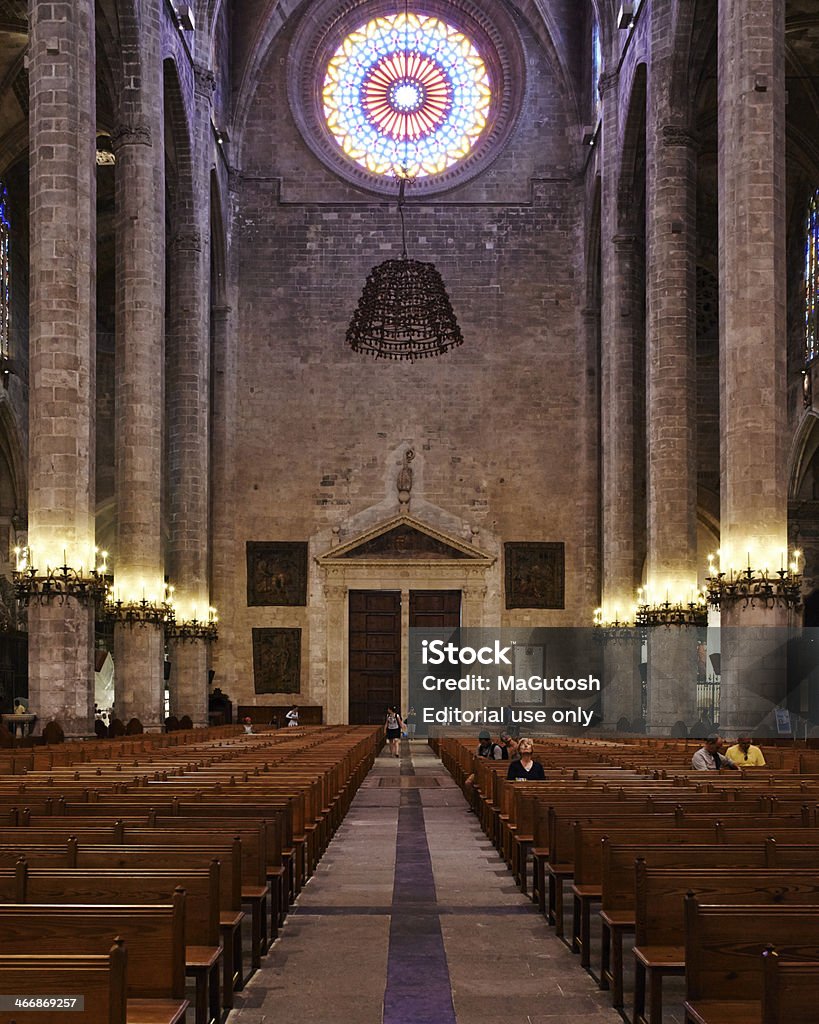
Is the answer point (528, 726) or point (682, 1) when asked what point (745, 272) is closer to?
point (682, 1)

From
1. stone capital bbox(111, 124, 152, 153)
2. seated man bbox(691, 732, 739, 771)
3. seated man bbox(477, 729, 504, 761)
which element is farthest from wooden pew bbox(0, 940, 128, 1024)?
stone capital bbox(111, 124, 152, 153)

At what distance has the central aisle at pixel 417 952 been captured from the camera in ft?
22.1

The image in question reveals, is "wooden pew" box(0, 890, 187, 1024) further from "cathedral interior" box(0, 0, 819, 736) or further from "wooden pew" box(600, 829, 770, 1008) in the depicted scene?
"cathedral interior" box(0, 0, 819, 736)

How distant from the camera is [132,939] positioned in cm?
477

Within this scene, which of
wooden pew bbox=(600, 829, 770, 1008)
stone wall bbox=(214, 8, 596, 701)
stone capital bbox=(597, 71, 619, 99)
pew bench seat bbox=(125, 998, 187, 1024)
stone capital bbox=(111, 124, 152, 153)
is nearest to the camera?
pew bench seat bbox=(125, 998, 187, 1024)

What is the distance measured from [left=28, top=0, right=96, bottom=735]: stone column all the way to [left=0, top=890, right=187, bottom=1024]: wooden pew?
16.3 m

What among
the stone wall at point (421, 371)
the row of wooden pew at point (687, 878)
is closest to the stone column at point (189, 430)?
the stone wall at point (421, 371)

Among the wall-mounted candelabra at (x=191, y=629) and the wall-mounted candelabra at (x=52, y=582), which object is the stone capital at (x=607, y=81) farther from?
the wall-mounted candelabra at (x=52, y=582)

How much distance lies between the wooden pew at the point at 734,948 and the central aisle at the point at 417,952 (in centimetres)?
188

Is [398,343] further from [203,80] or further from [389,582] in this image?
[389,582]

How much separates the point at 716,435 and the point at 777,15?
779 inches

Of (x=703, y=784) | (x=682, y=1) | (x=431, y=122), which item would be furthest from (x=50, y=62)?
(x=431, y=122)

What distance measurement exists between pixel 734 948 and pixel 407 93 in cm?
4145

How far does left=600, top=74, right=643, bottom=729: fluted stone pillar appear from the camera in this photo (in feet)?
110
